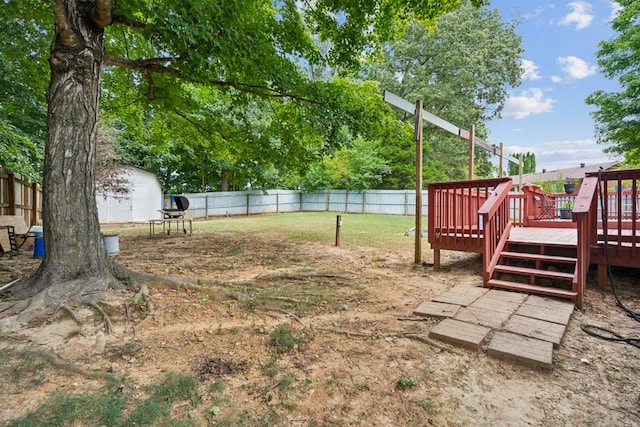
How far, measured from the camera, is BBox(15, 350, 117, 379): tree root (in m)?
1.98

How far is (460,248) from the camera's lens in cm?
484

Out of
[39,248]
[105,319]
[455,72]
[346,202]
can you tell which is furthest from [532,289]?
[455,72]

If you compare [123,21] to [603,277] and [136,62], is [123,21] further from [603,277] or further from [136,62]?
[603,277]

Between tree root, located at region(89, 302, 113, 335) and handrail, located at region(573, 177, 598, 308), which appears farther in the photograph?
handrail, located at region(573, 177, 598, 308)

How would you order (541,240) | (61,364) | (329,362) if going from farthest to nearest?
(541,240), (329,362), (61,364)

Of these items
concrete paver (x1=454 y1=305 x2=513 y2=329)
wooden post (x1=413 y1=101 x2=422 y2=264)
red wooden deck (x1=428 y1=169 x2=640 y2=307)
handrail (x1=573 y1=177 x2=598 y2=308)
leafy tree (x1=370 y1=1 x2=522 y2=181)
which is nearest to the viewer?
concrete paver (x1=454 y1=305 x2=513 y2=329)

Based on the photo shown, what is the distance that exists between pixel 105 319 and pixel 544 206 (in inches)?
357

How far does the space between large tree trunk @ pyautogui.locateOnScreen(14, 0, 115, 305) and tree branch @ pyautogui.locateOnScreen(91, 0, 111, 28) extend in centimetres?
5

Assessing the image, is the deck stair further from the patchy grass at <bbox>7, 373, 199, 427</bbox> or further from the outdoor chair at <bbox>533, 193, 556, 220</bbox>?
the outdoor chair at <bbox>533, 193, 556, 220</bbox>

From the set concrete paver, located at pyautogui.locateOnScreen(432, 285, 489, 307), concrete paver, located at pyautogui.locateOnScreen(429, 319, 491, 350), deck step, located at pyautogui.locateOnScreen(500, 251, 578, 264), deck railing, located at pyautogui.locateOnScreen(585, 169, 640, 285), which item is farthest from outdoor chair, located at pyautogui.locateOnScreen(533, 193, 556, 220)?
concrete paver, located at pyautogui.locateOnScreen(429, 319, 491, 350)

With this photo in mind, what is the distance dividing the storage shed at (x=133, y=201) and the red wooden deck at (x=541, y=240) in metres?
14.0

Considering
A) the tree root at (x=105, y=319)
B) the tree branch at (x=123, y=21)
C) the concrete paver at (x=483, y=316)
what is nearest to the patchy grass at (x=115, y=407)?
the tree root at (x=105, y=319)

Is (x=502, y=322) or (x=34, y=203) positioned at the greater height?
(x=34, y=203)

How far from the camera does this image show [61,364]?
2084mm
